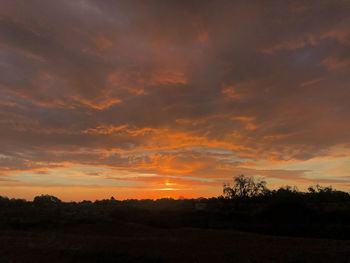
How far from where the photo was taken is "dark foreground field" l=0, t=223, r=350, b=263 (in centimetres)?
1433

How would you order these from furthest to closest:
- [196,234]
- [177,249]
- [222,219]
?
[222,219]
[196,234]
[177,249]

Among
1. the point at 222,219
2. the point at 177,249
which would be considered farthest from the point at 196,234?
the point at 222,219

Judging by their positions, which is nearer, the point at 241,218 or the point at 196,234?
the point at 196,234

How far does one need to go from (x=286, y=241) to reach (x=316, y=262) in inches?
209

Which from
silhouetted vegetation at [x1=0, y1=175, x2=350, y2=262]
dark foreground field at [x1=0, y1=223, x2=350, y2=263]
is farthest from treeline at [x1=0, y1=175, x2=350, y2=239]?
dark foreground field at [x1=0, y1=223, x2=350, y2=263]

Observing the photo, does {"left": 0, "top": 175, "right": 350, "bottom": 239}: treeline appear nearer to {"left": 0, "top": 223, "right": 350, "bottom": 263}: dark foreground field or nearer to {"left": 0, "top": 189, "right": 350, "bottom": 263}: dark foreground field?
{"left": 0, "top": 189, "right": 350, "bottom": 263}: dark foreground field

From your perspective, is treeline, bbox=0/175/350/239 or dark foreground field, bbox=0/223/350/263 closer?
dark foreground field, bbox=0/223/350/263

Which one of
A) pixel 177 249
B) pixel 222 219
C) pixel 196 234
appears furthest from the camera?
pixel 222 219

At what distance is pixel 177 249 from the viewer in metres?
16.5

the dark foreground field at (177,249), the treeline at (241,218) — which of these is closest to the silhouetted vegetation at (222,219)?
the treeline at (241,218)

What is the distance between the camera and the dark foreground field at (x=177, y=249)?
564 inches

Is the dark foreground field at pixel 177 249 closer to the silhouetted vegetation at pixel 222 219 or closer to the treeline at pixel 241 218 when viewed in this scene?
the silhouetted vegetation at pixel 222 219

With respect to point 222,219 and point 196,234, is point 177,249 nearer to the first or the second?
point 196,234

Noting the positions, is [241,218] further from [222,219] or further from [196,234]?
[196,234]
